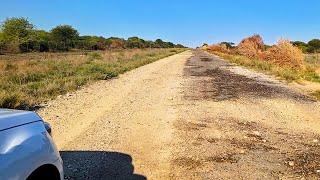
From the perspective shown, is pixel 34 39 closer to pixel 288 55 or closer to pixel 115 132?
pixel 288 55

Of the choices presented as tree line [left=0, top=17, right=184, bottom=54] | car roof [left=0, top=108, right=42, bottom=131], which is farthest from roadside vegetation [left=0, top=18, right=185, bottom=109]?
car roof [left=0, top=108, right=42, bottom=131]

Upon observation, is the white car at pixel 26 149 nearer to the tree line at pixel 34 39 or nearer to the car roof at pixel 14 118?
the car roof at pixel 14 118

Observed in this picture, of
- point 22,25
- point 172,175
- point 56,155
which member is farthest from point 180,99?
point 22,25

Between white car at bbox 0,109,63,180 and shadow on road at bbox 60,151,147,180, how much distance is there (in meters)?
2.55

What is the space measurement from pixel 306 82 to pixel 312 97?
553cm

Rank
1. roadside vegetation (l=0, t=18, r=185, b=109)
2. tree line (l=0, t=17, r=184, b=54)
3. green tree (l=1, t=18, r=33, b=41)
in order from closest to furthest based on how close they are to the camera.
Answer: roadside vegetation (l=0, t=18, r=185, b=109) < tree line (l=0, t=17, r=184, b=54) < green tree (l=1, t=18, r=33, b=41)

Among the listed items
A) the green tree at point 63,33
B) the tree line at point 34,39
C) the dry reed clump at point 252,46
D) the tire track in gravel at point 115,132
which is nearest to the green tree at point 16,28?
the tree line at point 34,39

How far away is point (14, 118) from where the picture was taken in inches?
133

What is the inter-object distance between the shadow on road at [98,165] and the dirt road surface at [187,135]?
1 centimetres

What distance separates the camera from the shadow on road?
247 inches

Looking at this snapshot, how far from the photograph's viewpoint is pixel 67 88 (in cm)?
1608

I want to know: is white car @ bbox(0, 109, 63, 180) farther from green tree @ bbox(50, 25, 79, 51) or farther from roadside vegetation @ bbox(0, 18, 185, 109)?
green tree @ bbox(50, 25, 79, 51)

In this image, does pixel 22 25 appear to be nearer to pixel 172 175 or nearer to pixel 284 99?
pixel 284 99

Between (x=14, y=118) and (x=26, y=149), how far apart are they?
11.5 inches
